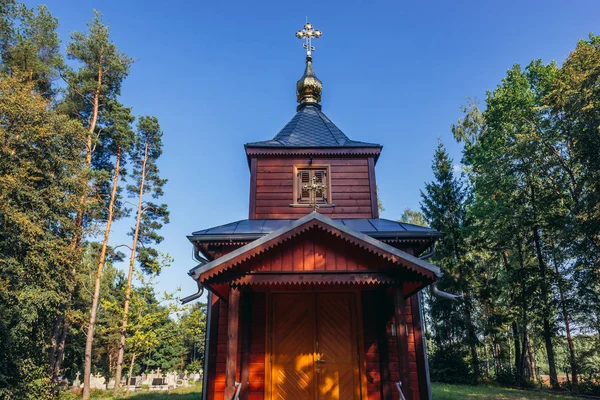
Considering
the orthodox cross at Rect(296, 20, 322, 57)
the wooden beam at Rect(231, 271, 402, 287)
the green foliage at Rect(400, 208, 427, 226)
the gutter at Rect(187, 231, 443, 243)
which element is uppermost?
the orthodox cross at Rect(296, 20, 322, 57)

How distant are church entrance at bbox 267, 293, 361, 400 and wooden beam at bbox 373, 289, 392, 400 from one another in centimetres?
47

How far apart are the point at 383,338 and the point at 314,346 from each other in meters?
1.45

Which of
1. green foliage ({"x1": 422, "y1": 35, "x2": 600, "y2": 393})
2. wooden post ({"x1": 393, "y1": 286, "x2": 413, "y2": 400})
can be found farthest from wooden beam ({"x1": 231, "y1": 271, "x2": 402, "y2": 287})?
green foliage ({"x1": 422, "y1": 35, "x2": 600, "y2": 393})

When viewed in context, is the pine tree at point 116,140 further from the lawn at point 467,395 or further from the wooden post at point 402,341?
the wooden post at point 402,341

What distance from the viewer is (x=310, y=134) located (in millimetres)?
11484

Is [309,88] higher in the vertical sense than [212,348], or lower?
higher

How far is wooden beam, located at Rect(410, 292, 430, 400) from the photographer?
7527mm

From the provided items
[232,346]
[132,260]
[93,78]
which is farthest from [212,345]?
[93,78]

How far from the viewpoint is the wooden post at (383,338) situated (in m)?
7.18

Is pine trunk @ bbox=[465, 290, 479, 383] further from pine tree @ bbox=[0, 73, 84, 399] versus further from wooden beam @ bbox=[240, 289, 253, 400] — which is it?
pine tree @ bbox=[0, 73, 84, 399]

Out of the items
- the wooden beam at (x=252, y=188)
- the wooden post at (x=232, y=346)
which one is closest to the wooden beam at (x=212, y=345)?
the wooden post at (x=232, y=346)

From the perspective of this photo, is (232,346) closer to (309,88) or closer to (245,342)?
(245,342)

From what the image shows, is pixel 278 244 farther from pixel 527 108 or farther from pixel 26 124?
pixel 527 108

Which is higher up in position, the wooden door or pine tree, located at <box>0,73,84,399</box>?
pine tree, located at <box>0,73,84,399</box>
